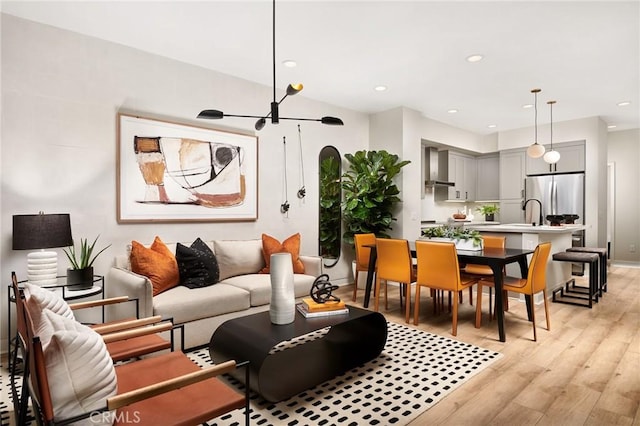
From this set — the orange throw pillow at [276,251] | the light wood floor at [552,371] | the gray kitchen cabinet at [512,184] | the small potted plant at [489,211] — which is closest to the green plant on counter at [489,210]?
the small potted plant at [489,211]

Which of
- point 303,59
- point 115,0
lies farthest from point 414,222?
point 115,0

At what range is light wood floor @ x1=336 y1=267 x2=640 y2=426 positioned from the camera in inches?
84.7

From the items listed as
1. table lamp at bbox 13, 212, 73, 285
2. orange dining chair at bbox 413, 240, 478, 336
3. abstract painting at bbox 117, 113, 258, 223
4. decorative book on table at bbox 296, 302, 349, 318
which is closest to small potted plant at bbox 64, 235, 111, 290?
table lamp at bbox 13, 212, 73, 285

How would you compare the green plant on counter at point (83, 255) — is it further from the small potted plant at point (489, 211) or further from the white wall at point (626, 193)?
the white wall at point (626, 193)

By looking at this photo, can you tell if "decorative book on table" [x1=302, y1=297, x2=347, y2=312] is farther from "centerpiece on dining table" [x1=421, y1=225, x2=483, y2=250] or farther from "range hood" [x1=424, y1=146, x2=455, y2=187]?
"range hood" [x1=424, y1=146, x2=455, y2=187]

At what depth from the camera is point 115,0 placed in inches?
114

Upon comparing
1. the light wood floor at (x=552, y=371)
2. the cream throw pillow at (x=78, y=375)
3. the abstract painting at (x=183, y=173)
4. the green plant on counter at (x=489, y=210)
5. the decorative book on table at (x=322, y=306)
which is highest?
the abstract painting at (x=183, y=173)

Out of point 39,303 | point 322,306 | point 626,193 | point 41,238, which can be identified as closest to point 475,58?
point 322,306

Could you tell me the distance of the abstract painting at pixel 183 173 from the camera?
3.66 metres

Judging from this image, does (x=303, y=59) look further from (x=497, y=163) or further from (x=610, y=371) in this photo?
(x=497, y=163)

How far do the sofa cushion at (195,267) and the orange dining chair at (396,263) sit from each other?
180 cm

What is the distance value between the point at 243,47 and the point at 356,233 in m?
3.10

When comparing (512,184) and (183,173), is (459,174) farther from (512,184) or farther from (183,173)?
(183,173)

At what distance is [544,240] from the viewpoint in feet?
15.6
